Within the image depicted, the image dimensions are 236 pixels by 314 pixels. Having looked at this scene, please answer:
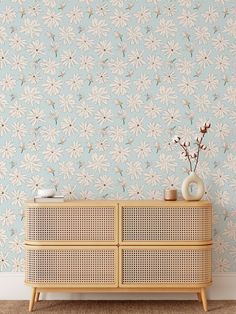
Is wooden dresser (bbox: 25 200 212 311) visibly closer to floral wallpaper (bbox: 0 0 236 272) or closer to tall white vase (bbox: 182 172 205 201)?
tall white vase (bbox: 182 172 205 201)

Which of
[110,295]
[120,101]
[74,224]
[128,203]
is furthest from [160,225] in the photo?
[120,101]

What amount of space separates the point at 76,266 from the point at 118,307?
44 cm

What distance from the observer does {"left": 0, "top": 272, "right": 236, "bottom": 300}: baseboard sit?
448 cm

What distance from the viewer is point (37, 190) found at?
448 centimetres

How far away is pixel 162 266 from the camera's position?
416 cm

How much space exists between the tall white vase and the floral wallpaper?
7.5 inches

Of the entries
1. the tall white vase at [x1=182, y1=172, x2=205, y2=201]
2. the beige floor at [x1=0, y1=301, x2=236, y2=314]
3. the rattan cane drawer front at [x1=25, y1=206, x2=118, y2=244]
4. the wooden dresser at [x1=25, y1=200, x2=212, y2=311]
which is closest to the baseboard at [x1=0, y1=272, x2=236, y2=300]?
the beige floor at [x1=0, y1=301, x2=236, y2=314]

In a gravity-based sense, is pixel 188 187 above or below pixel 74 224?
above

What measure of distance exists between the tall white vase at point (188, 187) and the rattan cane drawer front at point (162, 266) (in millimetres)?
352

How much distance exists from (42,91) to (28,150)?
0.44 m

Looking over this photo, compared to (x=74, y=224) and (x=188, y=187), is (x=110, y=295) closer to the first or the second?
(x=74, y=224)

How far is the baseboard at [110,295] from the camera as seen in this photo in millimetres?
4484

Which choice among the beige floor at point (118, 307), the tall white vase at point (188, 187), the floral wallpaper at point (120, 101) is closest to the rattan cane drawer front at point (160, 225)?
the tall white vase at point (188, 187)

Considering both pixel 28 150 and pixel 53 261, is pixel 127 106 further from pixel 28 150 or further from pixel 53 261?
pixel 53 261
